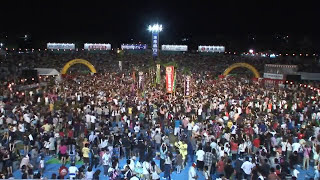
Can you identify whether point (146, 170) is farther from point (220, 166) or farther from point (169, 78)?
point (169, 78)

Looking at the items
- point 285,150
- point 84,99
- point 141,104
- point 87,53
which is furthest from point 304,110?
point 87,53

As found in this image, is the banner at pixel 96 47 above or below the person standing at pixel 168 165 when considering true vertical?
above

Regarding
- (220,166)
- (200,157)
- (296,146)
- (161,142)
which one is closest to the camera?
(220,166)

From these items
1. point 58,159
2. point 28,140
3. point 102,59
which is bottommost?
point 58,159

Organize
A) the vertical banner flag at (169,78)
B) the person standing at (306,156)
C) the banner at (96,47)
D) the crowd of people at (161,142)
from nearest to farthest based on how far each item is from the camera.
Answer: the crowd of people at (161,142), the person standing at (306,156), the vertical banner flag at (169,78), the banner at (96,47)

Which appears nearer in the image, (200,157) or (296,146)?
(200,157)

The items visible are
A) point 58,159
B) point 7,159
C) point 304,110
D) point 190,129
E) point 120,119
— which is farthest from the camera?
point 304,110

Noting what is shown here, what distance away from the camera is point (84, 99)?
66.9 feet

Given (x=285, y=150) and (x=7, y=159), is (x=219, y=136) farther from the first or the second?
(x=7, y=159)

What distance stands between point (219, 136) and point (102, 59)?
1924 inches

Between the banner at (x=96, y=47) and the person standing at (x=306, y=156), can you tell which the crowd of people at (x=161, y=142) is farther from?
the banner at (x=96, y=47)

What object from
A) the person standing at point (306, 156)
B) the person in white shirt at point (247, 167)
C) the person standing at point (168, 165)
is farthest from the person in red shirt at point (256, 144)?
the person standing at point (168, 165)

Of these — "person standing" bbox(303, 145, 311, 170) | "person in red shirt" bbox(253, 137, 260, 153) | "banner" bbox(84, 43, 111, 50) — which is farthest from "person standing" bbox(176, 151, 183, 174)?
"banner" bbox(84, 43, 111, 50)

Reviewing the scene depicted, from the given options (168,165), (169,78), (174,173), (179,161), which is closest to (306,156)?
(179,161)
